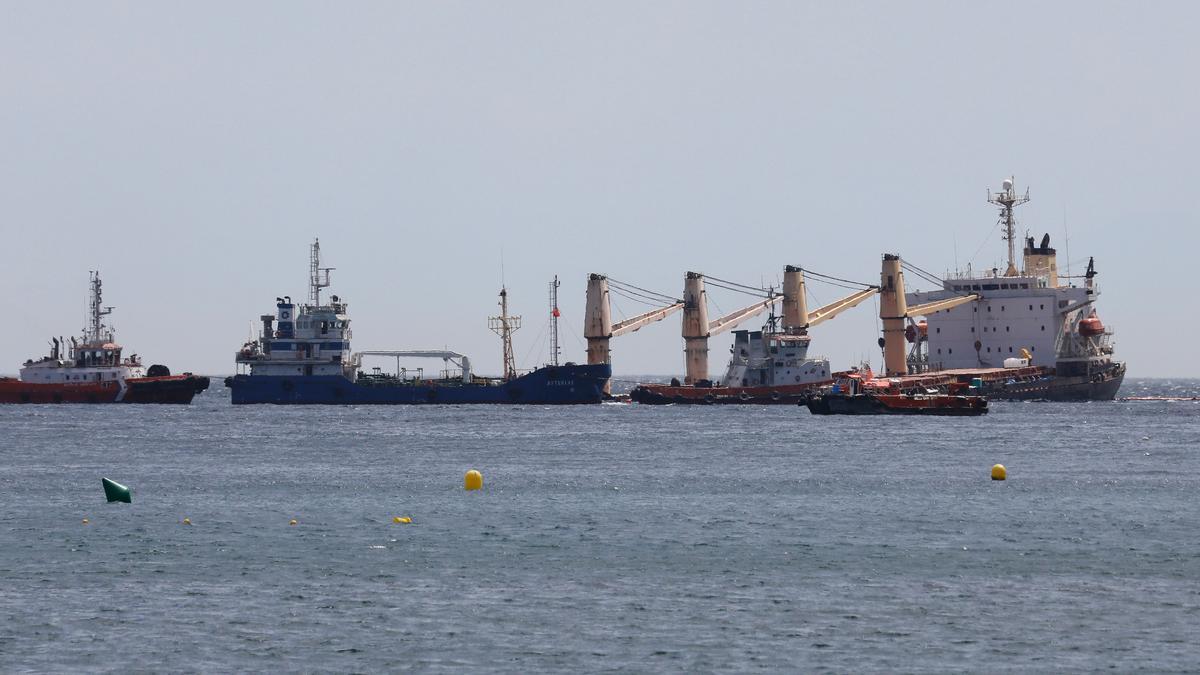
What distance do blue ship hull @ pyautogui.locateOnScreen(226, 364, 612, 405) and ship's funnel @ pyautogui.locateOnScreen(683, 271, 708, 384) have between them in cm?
961

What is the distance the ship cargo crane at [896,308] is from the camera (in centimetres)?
13362

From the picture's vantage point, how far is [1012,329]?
437 feet

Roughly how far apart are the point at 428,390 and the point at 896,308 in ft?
128

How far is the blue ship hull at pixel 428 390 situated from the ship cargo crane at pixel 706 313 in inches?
390

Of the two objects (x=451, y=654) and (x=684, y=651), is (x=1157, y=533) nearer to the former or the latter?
(x=684, y=651)

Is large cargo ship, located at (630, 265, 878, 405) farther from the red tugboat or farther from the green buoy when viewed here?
the green buoy

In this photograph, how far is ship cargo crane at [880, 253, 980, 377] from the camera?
133625mm

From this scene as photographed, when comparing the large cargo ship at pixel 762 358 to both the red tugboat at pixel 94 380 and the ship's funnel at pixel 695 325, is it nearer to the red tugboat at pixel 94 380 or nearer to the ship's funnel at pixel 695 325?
the ship's funnel at pixel 695 325

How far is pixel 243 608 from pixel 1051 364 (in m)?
110

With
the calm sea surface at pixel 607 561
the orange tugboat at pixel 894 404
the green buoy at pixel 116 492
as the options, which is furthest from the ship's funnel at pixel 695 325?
the green buoy at pixel 116 492

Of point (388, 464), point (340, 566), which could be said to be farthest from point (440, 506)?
point (388, 464)

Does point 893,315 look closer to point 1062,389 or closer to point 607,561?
point 1062,389

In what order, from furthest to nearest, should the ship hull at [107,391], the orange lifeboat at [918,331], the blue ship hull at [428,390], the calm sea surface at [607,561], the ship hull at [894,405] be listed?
the orange lifeboat at [918,331] < the ship hull at [107,391] < the blue ship hull at [428,390] < the ship hull at [894,405] < the calm sea surface at [607,561]

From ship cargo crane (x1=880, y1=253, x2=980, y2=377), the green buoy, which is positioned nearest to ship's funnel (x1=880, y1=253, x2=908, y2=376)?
ship cargo crane (x1=880, y1=253, x2=980, y2=377)
